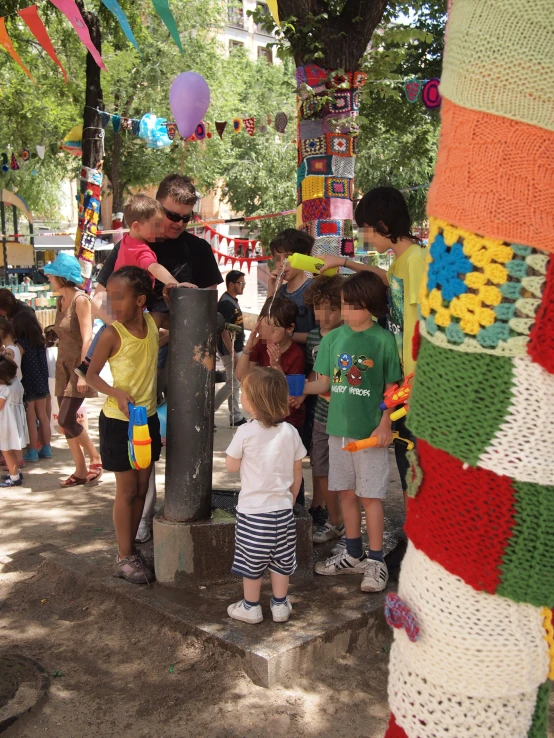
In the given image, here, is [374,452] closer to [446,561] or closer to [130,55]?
[446,561]

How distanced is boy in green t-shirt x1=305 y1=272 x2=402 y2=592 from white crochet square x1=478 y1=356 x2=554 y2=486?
221cm

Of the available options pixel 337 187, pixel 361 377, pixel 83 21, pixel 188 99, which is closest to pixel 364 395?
pixel 361 377

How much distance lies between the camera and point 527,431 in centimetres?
161

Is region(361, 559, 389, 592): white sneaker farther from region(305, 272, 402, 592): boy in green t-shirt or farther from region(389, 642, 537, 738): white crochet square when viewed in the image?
region(389, 642, 537, 738): white crochet square

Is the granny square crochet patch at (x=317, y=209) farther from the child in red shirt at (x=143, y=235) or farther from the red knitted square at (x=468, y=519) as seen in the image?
the red knitted square at (x=468, y=519)

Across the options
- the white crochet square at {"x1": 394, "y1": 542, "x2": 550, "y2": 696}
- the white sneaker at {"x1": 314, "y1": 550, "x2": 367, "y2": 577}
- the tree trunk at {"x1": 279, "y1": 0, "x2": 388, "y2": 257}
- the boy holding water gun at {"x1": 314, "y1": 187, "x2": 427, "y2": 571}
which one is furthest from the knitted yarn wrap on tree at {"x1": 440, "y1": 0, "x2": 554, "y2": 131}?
the tree trunk at {"x1": 279, "y1": 0, "x2": 388, "y2": 257}

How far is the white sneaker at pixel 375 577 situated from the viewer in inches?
153

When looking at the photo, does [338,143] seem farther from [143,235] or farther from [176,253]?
[143,235]

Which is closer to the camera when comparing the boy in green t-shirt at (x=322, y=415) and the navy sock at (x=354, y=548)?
the navy sock at (x=354, y=548)

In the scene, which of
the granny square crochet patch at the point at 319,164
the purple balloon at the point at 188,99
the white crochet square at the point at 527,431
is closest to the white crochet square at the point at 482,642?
the white crochet square at the point at 527,431

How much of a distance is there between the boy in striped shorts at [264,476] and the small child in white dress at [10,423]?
11.9 ft

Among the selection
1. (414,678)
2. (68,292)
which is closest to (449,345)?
(414,678)

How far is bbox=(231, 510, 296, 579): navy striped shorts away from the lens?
11.5 feet

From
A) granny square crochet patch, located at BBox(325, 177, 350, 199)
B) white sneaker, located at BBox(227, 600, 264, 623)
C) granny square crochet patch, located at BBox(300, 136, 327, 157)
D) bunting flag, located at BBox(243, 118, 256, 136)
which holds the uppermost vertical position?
bunting flag, located at BBox(243, 118, 256, 136)
